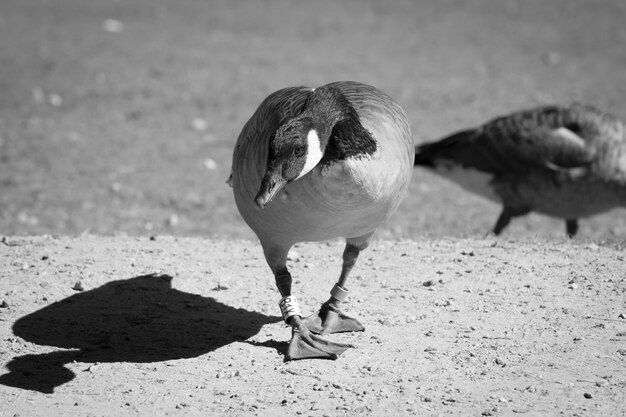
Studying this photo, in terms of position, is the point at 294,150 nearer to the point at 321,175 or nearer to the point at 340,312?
the point at 321,175

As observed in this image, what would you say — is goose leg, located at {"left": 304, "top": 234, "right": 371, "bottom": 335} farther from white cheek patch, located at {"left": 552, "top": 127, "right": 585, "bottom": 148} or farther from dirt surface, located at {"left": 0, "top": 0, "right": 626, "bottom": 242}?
white cheek patch, located at {"left": 552, "top": 127, "right": 585, "bottom": 148}

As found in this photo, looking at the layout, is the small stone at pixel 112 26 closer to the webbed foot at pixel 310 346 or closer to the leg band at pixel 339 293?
the leg band at pixel 339 293

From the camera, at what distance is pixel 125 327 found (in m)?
4.85

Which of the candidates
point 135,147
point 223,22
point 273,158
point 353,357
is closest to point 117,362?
point 353,357

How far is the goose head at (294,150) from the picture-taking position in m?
3.67

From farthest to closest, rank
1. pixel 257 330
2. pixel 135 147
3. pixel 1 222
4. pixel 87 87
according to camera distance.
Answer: pixel 87 87, pixel 135 147, pixel 1 222, pixel 257 330

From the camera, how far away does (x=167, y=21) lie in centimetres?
1634

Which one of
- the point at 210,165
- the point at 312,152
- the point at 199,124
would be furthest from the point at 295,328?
the point at 199,124

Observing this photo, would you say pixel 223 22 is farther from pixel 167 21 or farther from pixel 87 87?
pixel 87 87

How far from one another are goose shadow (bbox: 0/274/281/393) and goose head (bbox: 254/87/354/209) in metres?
1.26

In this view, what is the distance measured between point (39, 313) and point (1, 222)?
13.1 feet

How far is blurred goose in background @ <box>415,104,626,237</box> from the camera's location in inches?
283

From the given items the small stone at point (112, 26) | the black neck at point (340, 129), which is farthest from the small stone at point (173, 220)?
the small stone at point (112, 26)

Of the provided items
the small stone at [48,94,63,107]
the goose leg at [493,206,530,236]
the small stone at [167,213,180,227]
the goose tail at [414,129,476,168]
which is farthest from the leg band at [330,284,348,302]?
the small stone at [48,94,63,107]
